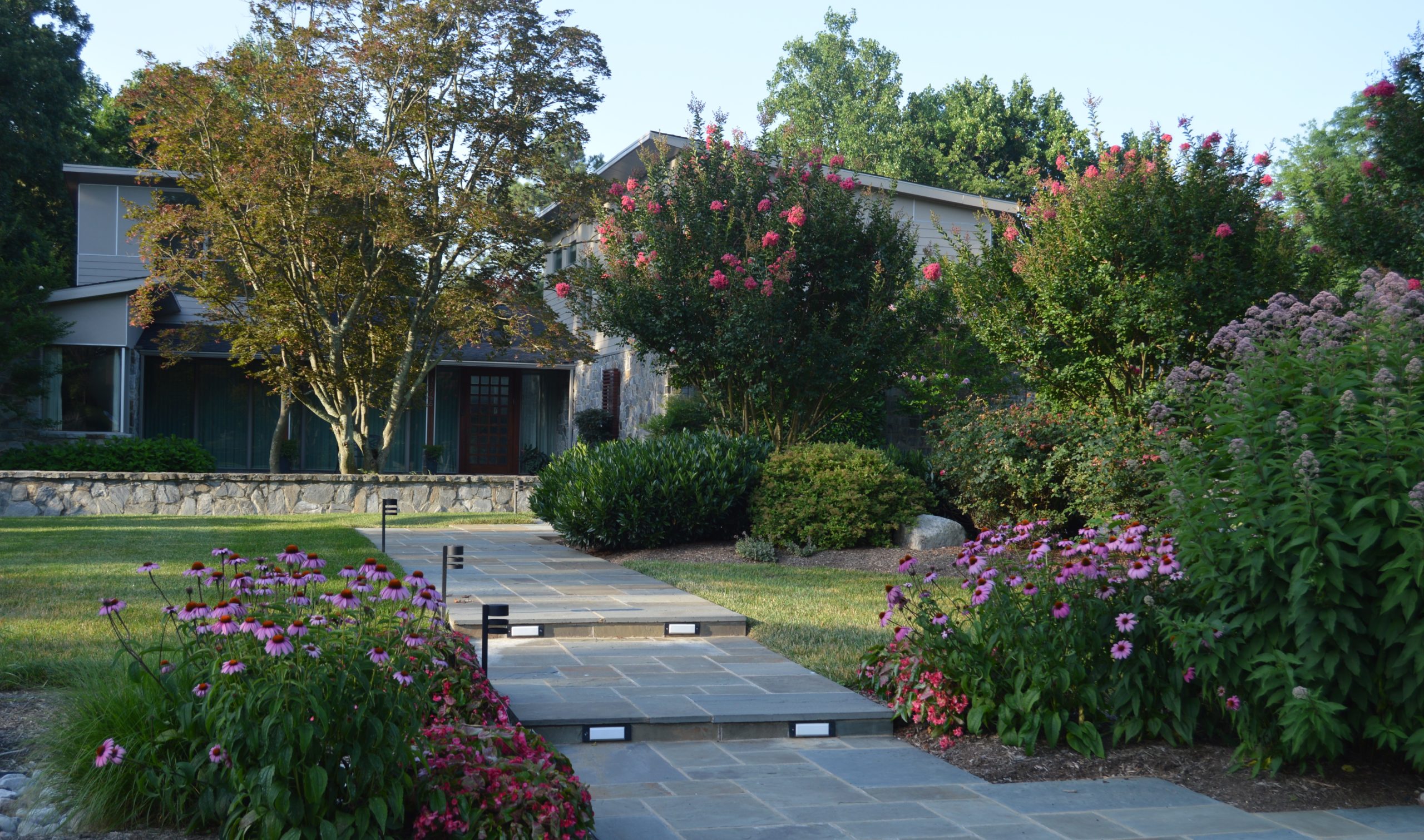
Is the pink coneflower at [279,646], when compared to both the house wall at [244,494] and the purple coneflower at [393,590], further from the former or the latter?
the house wall at [244,494]

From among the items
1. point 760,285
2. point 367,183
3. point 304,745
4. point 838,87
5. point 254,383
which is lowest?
point 304,745

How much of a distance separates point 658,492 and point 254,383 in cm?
1361

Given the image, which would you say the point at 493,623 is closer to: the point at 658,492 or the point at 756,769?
the point at 756,769

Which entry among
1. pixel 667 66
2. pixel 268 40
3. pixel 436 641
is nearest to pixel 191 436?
pixel 268 40

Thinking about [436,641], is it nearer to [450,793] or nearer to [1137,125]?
[450,793]

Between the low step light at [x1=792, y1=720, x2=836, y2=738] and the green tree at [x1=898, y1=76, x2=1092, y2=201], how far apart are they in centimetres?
3116

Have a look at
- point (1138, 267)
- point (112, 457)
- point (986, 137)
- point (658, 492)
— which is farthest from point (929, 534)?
point (986, 137)

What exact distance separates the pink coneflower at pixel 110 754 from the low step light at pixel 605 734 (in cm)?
201

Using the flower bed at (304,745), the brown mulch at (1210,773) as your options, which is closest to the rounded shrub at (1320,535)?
→ the brown mulch at (1210,773)

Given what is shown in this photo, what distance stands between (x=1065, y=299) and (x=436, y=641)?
29.0 feet

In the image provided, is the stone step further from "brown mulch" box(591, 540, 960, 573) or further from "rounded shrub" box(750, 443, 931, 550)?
"rounded shrub" box(750, 443, 931, 550)

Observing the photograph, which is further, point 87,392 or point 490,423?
point 490,423

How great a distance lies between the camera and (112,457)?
1611 centimetres

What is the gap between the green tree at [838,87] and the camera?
4175cm
